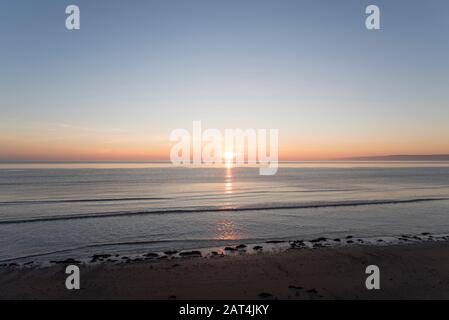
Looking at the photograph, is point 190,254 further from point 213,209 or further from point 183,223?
point 213,209

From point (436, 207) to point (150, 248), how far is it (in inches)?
1034

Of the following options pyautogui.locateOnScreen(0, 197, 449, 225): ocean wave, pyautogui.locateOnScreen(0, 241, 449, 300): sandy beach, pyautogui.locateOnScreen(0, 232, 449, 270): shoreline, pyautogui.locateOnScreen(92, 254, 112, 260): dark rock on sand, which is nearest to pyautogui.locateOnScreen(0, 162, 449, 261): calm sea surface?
pyautogui.locateOnScreen(0, 197, 449, 225): ocean wave

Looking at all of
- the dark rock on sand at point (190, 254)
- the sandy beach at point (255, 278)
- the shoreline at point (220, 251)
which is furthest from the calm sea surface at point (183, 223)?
the sandy beach at point (255, 278)

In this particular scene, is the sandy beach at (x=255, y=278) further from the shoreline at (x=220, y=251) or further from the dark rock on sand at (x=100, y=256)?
the dark rock on sand at (x=100, y=256)

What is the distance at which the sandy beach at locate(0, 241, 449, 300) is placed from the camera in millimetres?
10398

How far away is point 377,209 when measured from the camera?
2859cm

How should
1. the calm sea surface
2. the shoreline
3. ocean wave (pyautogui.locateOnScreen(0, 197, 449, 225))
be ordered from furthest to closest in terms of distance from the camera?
ocean wave (pyautogui.locateOnScreen(0, 197, 449, 225)), the calm sea surface, the shoreline

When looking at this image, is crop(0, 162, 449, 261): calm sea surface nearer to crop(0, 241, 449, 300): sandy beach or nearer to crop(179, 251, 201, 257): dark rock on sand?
crop(179, 251, 201, 257): dark rock on sand

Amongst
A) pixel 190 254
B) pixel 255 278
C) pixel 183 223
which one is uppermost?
pixel 255 278

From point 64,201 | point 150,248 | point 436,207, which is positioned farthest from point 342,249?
point 64,201

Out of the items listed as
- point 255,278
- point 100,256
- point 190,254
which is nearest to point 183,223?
point 190,254

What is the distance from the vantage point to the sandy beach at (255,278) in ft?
34.1

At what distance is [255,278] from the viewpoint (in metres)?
11.8
